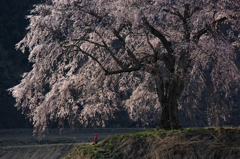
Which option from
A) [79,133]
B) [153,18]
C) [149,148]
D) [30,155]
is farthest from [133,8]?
[79,133]

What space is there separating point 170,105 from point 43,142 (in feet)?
52.7

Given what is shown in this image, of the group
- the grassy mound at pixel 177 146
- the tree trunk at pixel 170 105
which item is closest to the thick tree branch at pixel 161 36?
→ the tree trunk at pixel 170 105

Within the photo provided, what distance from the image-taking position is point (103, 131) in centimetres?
2997

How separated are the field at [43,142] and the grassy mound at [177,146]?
2916 mm

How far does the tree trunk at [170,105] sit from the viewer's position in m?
11.4

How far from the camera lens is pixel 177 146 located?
8.27 meters

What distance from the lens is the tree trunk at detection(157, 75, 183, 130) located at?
11.4m

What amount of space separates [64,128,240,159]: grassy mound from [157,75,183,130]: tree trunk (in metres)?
2.02

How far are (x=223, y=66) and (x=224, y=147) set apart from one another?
9.72 ft

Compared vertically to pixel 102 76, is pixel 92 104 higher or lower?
lower

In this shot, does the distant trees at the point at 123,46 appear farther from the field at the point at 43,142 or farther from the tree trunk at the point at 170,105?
the field at the point at 43,142

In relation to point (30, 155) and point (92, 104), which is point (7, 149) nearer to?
point (30, 155)

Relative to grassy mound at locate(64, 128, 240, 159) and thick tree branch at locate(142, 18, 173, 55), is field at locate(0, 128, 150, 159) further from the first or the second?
thick tree branch at locate(142, 18, 173, 55)

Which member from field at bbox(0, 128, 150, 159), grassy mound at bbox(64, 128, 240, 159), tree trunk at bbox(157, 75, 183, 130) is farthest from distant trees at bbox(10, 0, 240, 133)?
field at bbox(0, 128, 150, 159)
